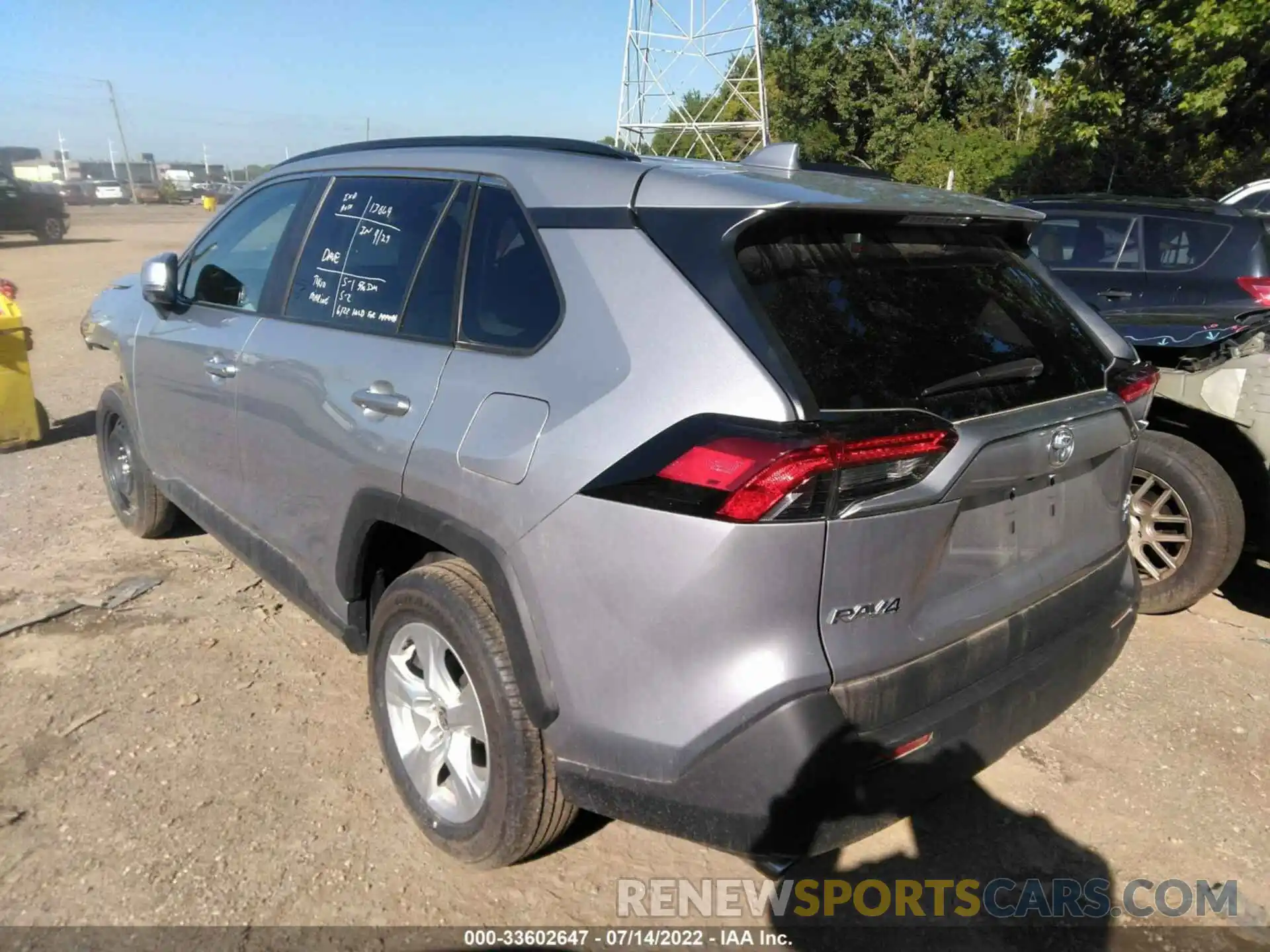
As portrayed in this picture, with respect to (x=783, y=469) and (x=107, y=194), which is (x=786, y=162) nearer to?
(x=783, y=469)

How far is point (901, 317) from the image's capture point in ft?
7.20

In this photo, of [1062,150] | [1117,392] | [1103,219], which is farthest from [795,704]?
[1062,150]

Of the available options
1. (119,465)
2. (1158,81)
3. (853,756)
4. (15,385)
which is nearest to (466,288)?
(853,756)

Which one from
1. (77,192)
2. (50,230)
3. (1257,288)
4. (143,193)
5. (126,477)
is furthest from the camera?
(143,193)

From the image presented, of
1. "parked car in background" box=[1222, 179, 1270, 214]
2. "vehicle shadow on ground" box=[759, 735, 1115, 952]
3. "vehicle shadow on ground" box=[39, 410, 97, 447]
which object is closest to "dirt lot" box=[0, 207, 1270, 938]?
"vehicle shadow on ground" box=[759, 735, 1115, 952]

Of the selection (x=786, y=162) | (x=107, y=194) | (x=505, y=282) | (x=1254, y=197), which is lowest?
(x=107, y=194)

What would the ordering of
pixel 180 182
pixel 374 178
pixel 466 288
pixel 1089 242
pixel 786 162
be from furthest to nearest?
pixel 180 182, pixel 1089 242, pixel 374 178, pixel 786 162, pixel 466 288

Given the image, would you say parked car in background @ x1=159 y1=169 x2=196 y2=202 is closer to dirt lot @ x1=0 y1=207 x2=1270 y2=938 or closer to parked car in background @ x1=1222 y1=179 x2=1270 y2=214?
parked car in background @ x1=1222 y1=179 x2=1270 y2=214

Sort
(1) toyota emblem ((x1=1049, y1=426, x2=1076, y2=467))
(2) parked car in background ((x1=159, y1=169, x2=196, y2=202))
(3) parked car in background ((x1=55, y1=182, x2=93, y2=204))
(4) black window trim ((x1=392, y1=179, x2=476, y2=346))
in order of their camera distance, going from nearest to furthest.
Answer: (1) toyota emblem ((x1=1049, y1=426, x2=1076, y2=467))
(4) black window trim ((x1=392, y1=179, x2=476, y2=346))
(3) parked car in background ((x1=55, y1=182, x2=93, y2=204))
(2) parked car in background ((x1=159, y1=169, x2=196, y2=202))

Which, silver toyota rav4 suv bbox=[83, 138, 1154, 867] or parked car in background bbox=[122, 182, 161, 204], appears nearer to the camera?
silver toyota rav4 suv bbox=[83, 138, 1154, 867]

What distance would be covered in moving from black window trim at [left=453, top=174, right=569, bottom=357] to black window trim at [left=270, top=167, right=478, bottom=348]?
0.02 m

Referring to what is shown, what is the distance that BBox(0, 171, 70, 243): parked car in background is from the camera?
23.0 m

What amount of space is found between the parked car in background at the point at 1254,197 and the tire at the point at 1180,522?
858 cm

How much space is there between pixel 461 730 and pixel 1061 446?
1705mm
